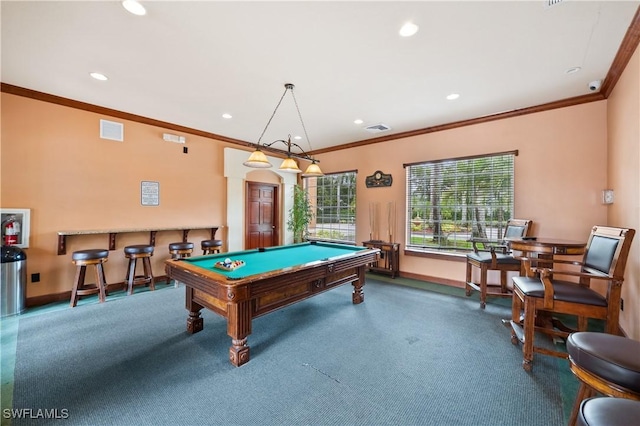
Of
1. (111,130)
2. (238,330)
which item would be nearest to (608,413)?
(238,330)

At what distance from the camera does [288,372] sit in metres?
2.09

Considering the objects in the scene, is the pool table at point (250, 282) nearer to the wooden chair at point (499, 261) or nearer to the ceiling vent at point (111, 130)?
the wooden chair at point (499, 261)

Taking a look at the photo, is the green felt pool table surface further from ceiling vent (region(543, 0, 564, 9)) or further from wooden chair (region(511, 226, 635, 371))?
ceiling vent (region(543, 0, 564, 9))

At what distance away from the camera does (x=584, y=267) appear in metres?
2.48

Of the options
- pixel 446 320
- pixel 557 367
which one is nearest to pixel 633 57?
pixel 557 367

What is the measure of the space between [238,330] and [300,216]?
4338 mm

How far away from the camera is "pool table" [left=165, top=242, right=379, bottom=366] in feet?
7.08

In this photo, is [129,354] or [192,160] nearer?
[129,354]

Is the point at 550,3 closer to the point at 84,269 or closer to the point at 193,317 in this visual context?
the point at 193,317

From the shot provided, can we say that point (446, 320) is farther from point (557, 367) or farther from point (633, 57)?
point (633, 57)

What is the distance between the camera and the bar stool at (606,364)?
1.16 m

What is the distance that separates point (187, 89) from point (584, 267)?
15.8 feet

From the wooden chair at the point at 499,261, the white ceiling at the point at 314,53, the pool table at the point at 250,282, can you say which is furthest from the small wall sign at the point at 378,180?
the pool table at the point at 250,282

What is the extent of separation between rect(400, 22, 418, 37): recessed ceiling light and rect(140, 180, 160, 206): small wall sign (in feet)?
14.5
